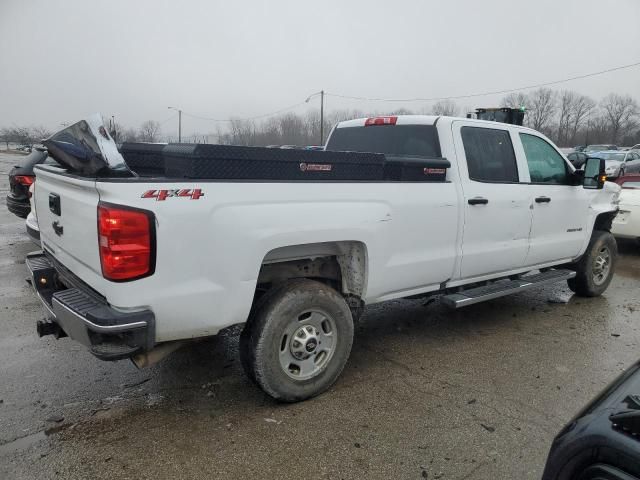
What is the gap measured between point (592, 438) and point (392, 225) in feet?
7.16

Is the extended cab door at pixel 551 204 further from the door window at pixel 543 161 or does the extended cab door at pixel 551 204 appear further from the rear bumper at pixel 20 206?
the rear bumper at pixel 20 206

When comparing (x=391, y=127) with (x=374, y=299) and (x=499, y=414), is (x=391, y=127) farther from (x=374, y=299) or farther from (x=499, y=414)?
(x=499, y=414)

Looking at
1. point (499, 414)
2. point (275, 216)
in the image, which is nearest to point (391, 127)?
point (275, 216)

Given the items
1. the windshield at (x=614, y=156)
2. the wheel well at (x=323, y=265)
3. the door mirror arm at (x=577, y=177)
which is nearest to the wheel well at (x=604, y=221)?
the door mirror arm at (x=577, y=177)

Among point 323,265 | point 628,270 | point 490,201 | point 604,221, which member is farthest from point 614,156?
point 323,265

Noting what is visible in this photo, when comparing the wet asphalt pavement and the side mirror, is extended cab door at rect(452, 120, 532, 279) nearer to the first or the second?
the wet asphalt pavement

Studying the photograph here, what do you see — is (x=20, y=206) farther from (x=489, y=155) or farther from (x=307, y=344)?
(x=489, y=155)

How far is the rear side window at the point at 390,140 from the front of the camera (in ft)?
14.4

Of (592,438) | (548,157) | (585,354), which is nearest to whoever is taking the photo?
(592,438)

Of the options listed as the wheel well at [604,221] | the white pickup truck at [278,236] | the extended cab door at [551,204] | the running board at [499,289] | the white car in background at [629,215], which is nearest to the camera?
the white pickup truck at [278,236]

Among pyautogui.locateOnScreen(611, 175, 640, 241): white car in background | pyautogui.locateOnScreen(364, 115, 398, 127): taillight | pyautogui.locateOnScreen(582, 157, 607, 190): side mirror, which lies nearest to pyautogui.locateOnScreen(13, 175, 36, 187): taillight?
pyautogui.locateOnScreen(364, 115, 398, 127): taillight

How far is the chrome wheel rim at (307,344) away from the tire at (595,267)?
13.2 feet

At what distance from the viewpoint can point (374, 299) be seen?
3.83m

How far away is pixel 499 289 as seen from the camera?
15.1 ft
